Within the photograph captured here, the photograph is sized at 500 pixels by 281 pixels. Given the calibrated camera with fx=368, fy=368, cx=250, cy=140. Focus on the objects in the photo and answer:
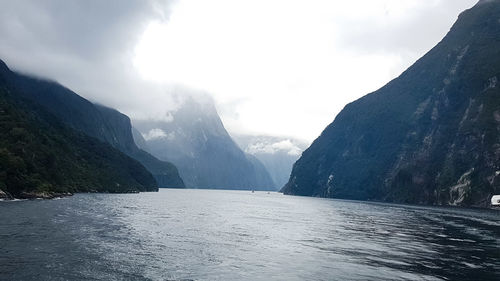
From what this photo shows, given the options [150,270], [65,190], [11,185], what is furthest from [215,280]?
[65,190]

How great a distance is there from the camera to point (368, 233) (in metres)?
75.6

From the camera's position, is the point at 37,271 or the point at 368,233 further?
the point at 368,233

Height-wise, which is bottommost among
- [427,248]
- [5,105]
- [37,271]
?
[37,271]

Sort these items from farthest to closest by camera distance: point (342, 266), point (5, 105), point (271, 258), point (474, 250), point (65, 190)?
point (5, 105), point (65, 190), point (474, 250), point (271, 258), point (342, 266)

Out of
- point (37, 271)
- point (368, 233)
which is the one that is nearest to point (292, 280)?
point (37, 271)

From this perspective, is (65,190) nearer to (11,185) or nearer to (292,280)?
(11,185)

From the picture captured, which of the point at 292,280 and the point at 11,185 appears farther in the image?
the point at 11,185

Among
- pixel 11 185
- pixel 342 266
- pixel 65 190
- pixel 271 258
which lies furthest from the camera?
pixel 65 190

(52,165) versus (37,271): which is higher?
(52,165)

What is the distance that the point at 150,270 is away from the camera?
124ft

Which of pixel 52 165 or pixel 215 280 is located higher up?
pixel 52 165

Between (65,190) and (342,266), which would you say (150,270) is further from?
(65,190)

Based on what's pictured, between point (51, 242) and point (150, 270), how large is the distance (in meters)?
19.3

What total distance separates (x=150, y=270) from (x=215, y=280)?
7435 millimetres
